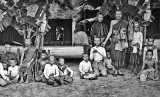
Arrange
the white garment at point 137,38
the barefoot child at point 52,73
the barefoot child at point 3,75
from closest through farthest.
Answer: the barefoot child at point 3,75 → the barefoot child at point 52,73 → the white garment at point 137,38

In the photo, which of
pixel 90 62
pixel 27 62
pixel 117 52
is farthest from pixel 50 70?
pixel 117 52

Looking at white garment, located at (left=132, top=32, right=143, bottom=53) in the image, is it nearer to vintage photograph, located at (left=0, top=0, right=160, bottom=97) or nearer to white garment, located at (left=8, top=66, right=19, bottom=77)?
vintage photograph, located at (left=0, top=0, right=160, bottom=97)

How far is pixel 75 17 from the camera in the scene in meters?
10.2

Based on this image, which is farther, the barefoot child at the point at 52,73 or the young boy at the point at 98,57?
the young boy at the point at 98,57

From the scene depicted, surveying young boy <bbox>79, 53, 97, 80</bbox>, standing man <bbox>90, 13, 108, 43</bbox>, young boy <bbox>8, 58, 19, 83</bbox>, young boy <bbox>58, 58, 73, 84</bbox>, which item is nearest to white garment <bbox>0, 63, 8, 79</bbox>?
young boy <bbox>8, 58, 19, 83</bbox>

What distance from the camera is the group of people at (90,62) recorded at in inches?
282

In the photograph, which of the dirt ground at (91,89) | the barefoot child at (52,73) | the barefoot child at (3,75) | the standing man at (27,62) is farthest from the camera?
the standing man at (27,62)

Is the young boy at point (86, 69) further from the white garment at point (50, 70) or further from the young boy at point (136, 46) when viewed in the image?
the young boy at point (136, 46)

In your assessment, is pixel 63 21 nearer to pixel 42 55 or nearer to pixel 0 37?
pixel 0 37

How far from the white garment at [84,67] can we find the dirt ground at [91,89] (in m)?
0.32

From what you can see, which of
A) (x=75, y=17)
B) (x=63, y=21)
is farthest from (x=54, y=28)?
(x=75, y=17)

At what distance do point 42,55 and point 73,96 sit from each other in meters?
1.77

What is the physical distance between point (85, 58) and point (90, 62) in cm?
41

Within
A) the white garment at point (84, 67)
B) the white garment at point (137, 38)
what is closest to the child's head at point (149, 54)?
the white garment at point (137, 38)
